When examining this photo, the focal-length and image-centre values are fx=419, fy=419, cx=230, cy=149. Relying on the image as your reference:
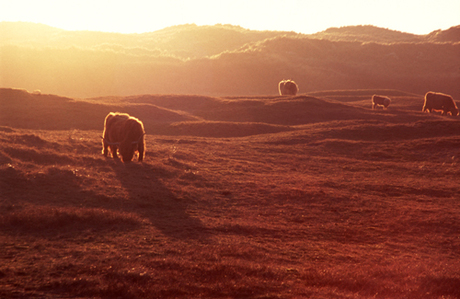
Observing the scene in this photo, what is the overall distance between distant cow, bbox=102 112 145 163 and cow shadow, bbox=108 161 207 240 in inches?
19.3

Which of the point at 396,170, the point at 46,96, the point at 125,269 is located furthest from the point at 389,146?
the point at 46,96

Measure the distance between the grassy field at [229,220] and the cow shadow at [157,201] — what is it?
0.22 feet

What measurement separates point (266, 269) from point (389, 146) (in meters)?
19.4

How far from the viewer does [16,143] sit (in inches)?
664

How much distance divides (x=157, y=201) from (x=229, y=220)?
240 cm

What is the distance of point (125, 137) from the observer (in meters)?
15.6

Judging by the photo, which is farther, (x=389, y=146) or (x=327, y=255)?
(x=389, y=146)

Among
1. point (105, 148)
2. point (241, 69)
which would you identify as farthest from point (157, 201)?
point (241, 69)

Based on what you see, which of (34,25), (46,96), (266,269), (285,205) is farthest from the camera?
(34,25)

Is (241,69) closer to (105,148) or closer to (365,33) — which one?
(105,148)

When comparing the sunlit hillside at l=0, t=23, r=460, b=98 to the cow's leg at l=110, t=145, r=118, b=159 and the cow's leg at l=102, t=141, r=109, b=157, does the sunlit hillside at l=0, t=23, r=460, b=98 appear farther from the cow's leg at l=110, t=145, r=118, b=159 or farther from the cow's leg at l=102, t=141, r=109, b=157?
the cow's leg at l=110, t=145, r=118, b=159

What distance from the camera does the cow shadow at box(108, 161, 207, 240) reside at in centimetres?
Answer: 987

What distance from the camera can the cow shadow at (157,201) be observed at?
987 centimetres

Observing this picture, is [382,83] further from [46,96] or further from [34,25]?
[34,25]
